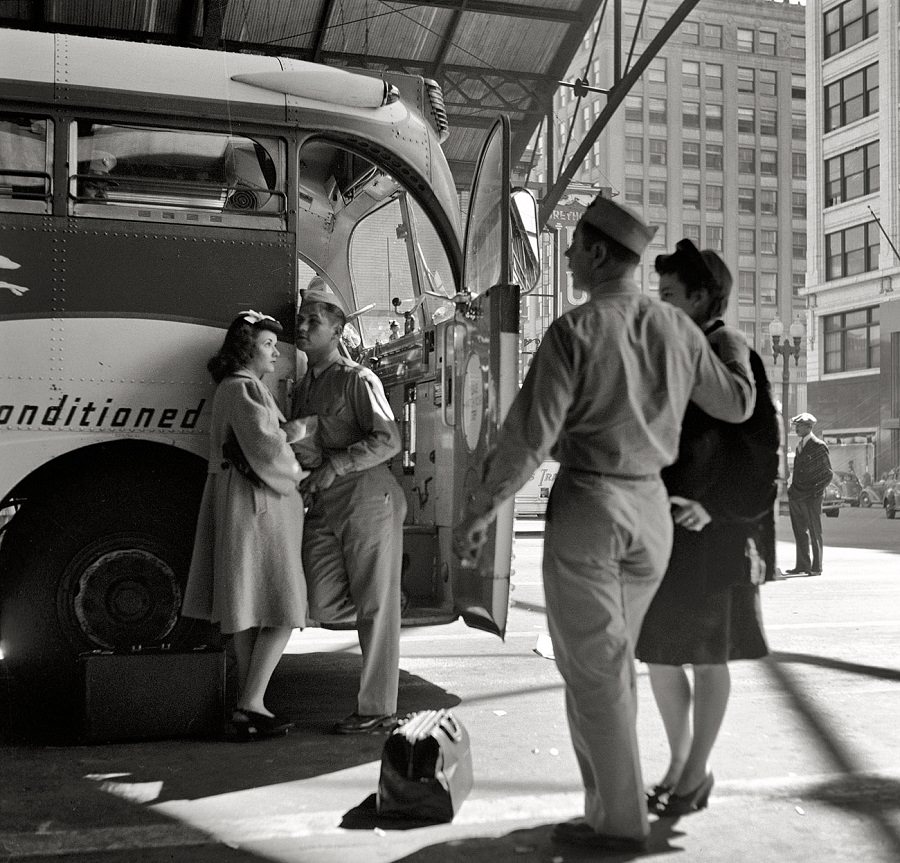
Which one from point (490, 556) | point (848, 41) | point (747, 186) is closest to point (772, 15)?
point (747, 186)

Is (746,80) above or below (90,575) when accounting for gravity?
above

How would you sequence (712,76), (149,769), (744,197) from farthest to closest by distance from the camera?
(744,197), (712,76), (149,769)

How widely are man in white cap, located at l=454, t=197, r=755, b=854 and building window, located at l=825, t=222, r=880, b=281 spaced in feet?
137

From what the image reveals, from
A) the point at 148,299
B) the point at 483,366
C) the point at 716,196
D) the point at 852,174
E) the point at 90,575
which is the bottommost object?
the point at 90,575

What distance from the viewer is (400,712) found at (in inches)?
234

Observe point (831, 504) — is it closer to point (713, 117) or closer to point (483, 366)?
point (483, 366)

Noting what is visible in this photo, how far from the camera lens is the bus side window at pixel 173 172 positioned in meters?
5.66

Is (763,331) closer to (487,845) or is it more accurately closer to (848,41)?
(848,41)

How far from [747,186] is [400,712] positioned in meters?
81.4

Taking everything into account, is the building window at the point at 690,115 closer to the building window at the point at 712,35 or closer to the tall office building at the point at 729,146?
the tall office building at the point at 729,146

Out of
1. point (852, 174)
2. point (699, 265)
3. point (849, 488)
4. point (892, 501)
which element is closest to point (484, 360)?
point (699, 265)

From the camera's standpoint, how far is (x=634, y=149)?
7781cm

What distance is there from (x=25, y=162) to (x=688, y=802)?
417 cm

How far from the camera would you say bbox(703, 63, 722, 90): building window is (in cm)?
7994
